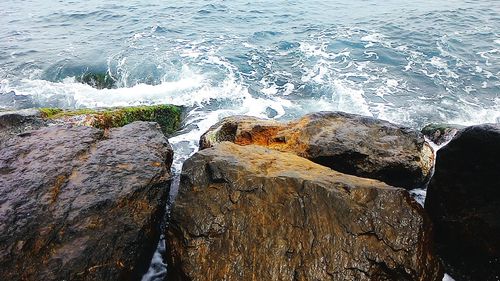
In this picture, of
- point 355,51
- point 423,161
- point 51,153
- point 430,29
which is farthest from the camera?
→ point 430,29

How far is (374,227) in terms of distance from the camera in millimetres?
4375

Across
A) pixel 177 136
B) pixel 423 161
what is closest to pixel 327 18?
pixel 177 136

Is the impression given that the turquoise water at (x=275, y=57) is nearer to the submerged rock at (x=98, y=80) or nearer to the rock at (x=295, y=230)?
the submerged rock at (x=98, y=80)

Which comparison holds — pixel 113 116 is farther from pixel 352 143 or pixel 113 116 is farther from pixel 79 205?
pixel 352 143

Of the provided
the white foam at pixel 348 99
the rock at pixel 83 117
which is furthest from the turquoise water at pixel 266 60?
the rock at pixel 83 117

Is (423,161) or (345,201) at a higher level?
(345,201)

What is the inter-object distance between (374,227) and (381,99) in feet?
31.6

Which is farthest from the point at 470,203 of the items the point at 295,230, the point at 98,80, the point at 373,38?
the point at 373,38

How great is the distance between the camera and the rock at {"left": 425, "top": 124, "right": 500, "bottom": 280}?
476 cm

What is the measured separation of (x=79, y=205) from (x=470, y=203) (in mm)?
5308

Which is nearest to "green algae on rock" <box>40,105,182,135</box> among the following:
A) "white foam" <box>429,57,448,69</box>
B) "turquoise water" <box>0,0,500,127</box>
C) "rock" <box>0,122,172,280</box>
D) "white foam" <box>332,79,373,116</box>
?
"rock" <box>0,122,172,280</box>

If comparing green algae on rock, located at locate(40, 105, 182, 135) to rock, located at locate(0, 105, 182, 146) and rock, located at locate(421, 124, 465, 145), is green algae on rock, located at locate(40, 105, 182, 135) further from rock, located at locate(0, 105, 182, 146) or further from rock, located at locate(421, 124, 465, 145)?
rock, located at locate(421, 124, 465, 145)

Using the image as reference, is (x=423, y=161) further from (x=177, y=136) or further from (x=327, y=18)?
(x=327, y=18)

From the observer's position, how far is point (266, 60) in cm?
1661
